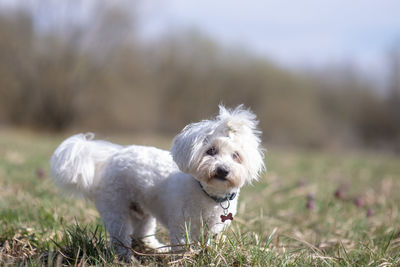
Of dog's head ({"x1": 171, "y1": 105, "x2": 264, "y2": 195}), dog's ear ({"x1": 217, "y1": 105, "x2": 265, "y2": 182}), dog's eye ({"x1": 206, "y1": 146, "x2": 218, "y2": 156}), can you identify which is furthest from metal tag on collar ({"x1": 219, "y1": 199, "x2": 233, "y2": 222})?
dog's eye ({"x1": 206, "y1": 146, "x2": 218, "y2": 156})

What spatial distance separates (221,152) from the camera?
10.5 feet

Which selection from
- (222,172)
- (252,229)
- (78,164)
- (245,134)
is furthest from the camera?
(252,229)

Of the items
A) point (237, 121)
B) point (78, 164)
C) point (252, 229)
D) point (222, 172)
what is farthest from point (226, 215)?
point (78, 164)

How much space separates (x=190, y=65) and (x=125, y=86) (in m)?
5.32

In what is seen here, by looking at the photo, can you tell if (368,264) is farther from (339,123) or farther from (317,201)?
(339,123)

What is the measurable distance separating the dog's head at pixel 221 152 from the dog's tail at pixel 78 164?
0.96 m

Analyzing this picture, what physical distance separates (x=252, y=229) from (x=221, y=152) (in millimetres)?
1290

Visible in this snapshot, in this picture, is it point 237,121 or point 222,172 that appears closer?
point 222,172

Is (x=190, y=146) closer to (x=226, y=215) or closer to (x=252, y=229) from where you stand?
(x=226, y=215)

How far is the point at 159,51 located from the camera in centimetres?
2744

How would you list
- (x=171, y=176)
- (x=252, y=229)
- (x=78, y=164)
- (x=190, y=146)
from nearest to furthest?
(x=190, y=146), (x=171, y=176), (x=78, y=164), (x=252, y=229)

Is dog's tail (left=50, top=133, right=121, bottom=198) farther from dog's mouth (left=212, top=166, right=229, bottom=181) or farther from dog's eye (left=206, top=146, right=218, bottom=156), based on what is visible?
dog's mouth (left=212, top=166, right=229, bottom=181)

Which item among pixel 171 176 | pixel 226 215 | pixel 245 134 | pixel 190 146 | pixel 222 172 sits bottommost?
pixel 226 215

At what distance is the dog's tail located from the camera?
3777mm
